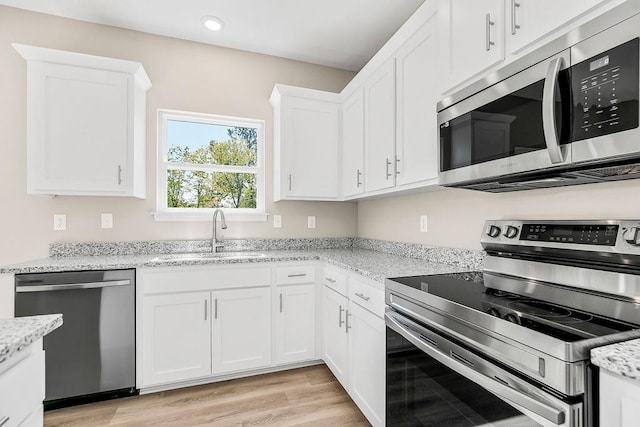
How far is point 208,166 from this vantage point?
3.00m

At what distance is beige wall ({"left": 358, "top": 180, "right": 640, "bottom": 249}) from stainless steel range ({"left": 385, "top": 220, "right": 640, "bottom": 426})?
119mm

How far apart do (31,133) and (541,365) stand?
10.0ft

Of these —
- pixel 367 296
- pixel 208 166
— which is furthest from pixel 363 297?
pixel 208 166

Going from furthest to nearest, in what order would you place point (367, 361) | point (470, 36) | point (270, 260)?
point (270, 260) < point (367, 361) < point (470, 36)

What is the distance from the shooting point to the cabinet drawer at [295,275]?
2.51m

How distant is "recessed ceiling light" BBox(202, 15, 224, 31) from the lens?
254 centimetres

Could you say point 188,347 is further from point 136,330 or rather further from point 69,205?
point 69,205

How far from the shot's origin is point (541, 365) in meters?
0.79

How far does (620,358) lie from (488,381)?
1.19 feet

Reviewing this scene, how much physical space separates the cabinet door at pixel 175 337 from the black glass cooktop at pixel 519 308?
1517 mm

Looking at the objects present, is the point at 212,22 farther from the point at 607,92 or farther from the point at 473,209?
the point at 607,92

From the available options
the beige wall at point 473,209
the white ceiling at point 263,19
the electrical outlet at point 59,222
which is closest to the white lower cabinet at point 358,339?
the beige wall at point 473,209

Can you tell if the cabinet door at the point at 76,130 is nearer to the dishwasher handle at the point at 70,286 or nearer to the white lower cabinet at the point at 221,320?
the dishwasher handle at the point at 70,286

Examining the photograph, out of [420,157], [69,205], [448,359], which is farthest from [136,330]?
[420,157]
